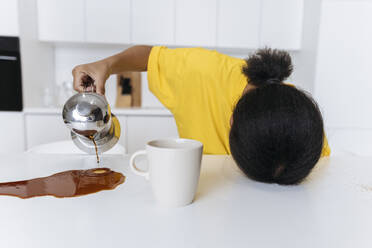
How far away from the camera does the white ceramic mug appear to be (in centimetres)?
45

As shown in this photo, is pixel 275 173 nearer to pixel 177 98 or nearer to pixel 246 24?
pixel 177 98

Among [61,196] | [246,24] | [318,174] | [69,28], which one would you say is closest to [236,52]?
[246,24]

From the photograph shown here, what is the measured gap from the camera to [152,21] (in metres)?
2.24

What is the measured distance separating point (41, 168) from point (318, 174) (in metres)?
0.68

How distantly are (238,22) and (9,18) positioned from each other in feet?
5.58

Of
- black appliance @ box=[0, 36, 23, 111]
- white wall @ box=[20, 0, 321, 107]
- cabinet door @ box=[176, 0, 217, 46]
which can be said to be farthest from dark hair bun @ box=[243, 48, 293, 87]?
black appliance @ box=[0, 36, 23, 111]

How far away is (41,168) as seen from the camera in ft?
2.22

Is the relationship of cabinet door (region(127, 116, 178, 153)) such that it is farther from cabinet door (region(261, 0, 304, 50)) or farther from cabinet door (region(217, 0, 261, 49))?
cabinet door (region(261, 0, 304, 50))

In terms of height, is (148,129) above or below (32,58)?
below

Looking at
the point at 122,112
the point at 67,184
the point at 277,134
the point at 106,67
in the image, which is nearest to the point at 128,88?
the point at 122,112

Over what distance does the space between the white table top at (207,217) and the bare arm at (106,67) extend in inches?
11.6

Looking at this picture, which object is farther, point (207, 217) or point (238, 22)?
point (238, 22)

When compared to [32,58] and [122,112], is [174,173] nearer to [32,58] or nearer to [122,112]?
[122,112]

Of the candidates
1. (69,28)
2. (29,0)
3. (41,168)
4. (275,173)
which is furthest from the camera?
(69,28)
